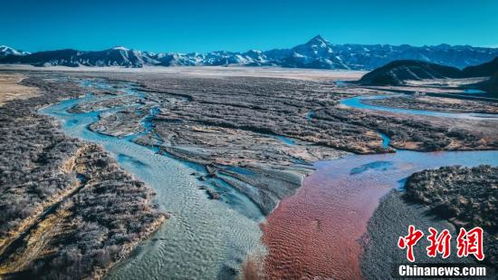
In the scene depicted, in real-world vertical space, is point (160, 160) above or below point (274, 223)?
above

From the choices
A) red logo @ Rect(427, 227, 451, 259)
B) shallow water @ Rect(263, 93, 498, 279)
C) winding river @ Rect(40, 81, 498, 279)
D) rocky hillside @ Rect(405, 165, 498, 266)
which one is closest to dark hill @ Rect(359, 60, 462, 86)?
shallow water @ Rect(263, 93, 498, 279)

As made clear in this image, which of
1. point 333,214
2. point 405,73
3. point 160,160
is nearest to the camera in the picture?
point 333,214

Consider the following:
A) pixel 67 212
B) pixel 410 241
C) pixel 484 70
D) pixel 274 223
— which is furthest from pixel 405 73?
pixel 67 212

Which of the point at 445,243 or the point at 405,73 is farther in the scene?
the point at 405,73

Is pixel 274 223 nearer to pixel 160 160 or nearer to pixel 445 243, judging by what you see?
pixel 445 243

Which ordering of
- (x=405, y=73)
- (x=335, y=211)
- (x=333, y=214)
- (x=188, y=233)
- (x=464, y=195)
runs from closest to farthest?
(x=188, y=233) → (x=333, y=214) → (x=335, y=211) → (x=464, y=195) → (x=405, y=73)

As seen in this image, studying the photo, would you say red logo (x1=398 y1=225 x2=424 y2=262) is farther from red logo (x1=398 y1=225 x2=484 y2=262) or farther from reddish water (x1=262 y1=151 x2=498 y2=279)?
reddish water (x1=262 y1=151 x2=498 y2=279)
